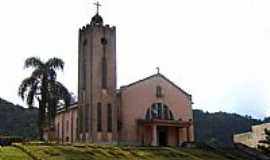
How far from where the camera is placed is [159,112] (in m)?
49.4

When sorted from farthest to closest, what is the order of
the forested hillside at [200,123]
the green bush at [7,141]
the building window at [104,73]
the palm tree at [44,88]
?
the forested hillside at [200,123] < the building window at [104,73] < the palm tree at [44,88] < the green bush at [7,141]

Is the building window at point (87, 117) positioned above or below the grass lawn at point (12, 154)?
above

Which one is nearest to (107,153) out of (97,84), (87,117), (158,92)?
(87,117)

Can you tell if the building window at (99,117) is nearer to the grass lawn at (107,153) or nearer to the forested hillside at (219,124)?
the grass lawn at (107,153)

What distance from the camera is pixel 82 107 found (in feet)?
151

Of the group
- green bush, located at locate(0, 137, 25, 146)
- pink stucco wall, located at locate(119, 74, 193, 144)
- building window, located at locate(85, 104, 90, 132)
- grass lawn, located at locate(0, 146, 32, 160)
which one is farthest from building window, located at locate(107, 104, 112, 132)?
grass lawn, located at locate(0, 146, 32, 160)

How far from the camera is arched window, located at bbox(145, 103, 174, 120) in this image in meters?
48.7

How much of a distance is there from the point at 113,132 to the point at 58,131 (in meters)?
11.0

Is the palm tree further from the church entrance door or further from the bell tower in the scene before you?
the church entrance door

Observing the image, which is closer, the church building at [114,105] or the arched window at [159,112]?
the church building at [114,105]

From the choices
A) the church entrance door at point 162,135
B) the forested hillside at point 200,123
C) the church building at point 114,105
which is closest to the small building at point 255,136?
the forested hillside at point 200,123

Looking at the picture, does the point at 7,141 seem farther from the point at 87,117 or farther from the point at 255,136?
the point at 255,136

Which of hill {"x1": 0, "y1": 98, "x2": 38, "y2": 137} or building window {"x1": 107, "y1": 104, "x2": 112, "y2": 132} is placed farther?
hill {"x1": 0, "y1": 98, "x2": 38, "y2": 137}

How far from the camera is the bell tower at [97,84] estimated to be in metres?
44.4
